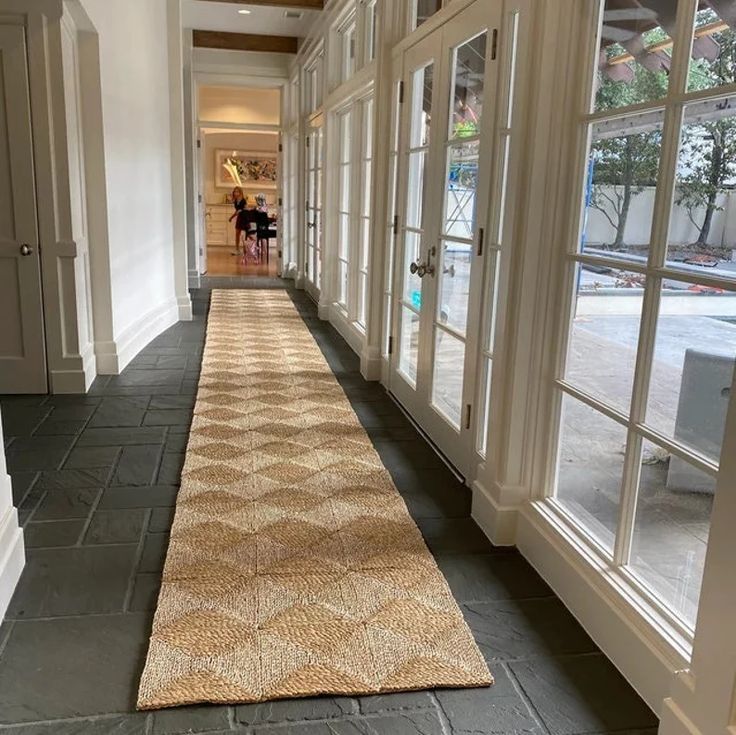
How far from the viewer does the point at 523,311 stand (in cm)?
238

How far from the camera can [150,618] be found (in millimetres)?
2080

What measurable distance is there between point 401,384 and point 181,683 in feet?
8.58

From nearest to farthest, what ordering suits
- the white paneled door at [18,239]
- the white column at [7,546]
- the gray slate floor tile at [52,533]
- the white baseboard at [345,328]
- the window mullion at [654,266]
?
the window mullion at [654,266]
the white column at [7,546]
the gray slate floor tile at [52,533]
the white paneled door at [18,239]
the white baseboard at [345,328]

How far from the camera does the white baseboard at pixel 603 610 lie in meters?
1.72

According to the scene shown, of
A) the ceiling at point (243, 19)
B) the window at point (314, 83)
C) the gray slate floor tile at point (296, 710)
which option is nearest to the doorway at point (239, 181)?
the ceiling at point (243, 19)

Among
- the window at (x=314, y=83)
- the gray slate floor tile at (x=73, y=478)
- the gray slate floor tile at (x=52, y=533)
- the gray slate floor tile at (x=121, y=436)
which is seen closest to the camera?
the gray slate floor tile at (x=52, y=533)

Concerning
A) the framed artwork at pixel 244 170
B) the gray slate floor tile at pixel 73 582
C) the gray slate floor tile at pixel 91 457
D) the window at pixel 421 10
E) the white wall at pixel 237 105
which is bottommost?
the gray slate floor tile at pixel 73 582

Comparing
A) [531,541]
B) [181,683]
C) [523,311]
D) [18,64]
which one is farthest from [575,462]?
[18,64]

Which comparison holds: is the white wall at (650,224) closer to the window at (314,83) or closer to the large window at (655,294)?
the large window at (655,294)

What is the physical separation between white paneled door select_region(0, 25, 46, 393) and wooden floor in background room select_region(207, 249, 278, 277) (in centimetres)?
657

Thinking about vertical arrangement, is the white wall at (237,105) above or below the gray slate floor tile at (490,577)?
above

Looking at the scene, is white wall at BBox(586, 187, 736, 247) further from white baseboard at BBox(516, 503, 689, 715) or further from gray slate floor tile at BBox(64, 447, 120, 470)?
gray slate floor tile at BBox(64, 447, 120, 470)

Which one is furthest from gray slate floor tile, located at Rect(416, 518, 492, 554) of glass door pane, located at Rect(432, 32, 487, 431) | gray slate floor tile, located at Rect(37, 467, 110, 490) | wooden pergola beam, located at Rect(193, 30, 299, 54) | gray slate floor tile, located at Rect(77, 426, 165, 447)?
wooden pergola beam, located at Rect(193, 30, 299, 54)

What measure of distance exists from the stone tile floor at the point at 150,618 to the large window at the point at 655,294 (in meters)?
0.31
